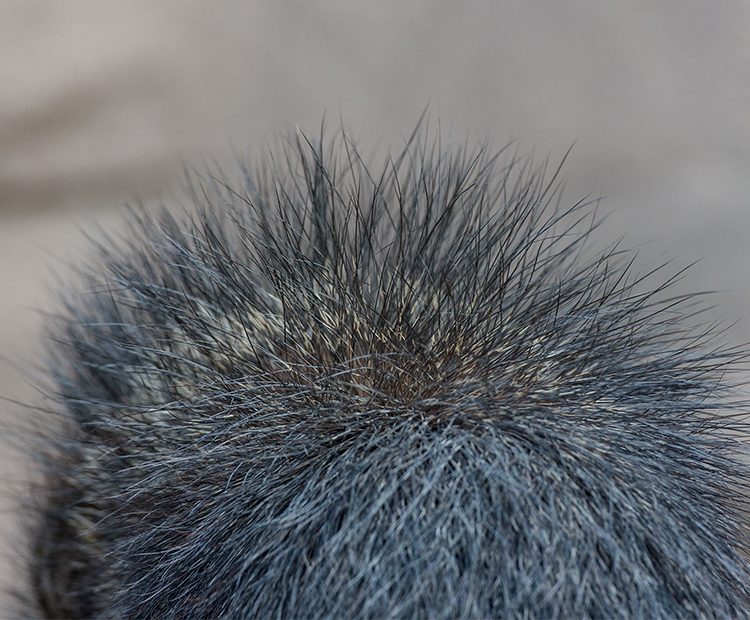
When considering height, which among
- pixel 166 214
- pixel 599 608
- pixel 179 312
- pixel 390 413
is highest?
pixel 166 214

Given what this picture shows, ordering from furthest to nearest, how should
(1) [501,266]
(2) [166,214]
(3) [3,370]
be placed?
(3) [3,370] < (2) [166,214] < (1) [501,266]

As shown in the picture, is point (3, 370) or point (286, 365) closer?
point (286, 365)

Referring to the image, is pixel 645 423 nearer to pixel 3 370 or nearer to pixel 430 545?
pixel 430 545

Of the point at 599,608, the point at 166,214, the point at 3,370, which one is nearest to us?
the point at 599,608

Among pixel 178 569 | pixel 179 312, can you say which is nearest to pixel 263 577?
pixel 178 569

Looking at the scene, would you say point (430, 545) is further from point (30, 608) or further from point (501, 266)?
point (30, 608)

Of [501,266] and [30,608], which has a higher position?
[501,266]

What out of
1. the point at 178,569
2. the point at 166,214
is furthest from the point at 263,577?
the point at 166,214
